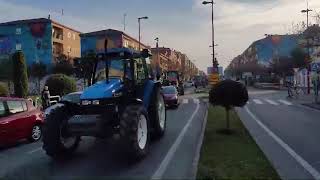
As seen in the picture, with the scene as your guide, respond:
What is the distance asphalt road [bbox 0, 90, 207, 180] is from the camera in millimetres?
10578

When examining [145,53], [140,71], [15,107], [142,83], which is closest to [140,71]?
[140,71]

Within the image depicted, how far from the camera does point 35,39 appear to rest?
93250 millimetres

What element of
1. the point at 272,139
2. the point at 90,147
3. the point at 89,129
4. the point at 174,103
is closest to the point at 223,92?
the point at 272,139

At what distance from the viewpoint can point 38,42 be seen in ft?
302

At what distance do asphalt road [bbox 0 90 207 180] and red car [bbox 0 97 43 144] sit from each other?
369 millimetres

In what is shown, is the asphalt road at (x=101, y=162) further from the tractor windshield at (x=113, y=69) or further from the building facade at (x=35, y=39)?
the building facade at (x=35, y=39)

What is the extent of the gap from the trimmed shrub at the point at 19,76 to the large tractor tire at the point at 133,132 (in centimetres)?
2394

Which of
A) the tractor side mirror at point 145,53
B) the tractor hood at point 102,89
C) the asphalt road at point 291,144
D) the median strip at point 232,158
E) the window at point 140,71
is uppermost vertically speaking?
the tractor side mirror at point 145,53

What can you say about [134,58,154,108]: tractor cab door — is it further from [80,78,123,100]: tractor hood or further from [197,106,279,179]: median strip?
[197,106,279,179]: median strip

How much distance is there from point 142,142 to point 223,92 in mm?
4920

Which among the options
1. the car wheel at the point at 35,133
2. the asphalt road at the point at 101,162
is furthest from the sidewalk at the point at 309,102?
the car wheel at the point at 35,133

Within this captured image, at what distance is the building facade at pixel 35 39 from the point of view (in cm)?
9156

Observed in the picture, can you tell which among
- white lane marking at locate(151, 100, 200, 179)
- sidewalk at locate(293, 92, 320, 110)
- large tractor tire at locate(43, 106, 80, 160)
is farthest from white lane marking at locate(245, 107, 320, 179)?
sidewalk at locate(293, 92, 320, 110)

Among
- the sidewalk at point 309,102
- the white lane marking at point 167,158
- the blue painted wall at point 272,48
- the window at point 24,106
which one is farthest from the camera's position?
the blue painted wall at point 272,48
